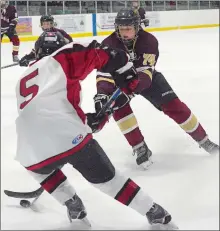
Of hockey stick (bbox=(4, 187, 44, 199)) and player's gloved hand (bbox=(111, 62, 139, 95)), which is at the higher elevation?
player's gloved hand (bbox=(111, 62, 139, 95))

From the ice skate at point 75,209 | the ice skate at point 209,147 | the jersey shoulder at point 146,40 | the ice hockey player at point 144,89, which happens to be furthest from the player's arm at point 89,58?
the ice skate at point 209,147

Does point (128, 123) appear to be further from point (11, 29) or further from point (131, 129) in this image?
point (11, 29)

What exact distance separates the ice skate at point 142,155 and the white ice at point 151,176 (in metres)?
0.03

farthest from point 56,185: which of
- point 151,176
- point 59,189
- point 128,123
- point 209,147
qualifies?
point 209,147

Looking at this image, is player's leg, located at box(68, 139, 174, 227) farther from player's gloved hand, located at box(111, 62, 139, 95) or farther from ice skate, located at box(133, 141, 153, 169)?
ice skate, located at box(133, 141, 153, 169)

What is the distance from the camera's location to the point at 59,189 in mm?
1507

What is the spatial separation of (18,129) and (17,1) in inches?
266

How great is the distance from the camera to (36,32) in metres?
8.12

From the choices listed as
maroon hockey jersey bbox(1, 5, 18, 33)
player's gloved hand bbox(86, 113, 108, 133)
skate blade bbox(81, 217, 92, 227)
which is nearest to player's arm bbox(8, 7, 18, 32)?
maroon hockey jersey bbox(1, 5, 18, 33)

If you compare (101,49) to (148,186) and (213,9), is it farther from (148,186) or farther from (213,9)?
(213,9)

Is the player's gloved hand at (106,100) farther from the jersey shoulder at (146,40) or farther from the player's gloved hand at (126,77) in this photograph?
the jersey shoulder at (146,40)

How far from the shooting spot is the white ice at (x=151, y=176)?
162cm

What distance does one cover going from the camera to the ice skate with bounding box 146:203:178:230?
1.48m

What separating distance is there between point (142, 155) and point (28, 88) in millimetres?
951
